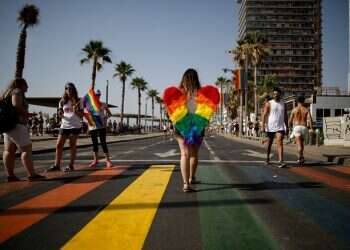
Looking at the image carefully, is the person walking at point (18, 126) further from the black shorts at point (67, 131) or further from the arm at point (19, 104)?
the black shorts at point (67, 131)

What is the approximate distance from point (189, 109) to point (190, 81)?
425mm

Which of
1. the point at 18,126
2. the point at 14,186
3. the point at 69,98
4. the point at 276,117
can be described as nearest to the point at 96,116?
the point at 69,98

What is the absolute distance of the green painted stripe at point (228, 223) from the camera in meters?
2.76

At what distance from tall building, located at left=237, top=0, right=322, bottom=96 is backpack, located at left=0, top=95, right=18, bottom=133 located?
134481 mm

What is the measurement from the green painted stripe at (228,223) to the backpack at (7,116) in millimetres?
3295

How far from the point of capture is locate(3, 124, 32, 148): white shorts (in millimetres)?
5625

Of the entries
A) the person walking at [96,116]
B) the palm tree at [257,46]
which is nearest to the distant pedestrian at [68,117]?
the person walking at [96,116]

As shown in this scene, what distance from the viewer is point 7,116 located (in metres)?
5.47

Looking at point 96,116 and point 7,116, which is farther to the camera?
point 96,116

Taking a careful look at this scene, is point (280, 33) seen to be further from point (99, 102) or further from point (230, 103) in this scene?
point (99, 102)

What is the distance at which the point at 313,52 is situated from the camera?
136000mm

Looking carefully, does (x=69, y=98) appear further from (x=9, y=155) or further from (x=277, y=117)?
(x=277, y=117)

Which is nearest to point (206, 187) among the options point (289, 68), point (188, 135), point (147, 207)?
point (188, 135)

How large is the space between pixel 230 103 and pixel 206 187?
76475 millimetres
